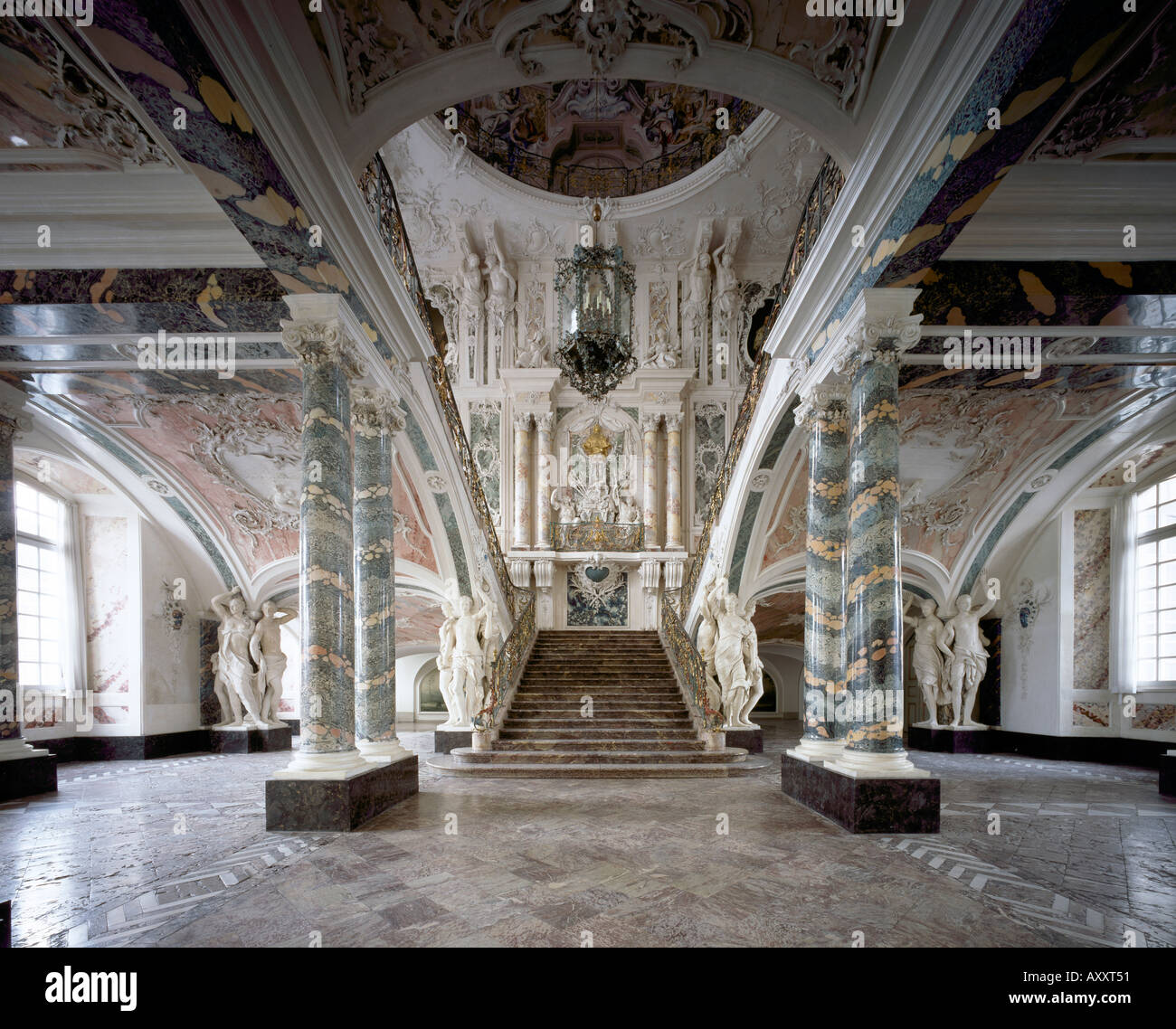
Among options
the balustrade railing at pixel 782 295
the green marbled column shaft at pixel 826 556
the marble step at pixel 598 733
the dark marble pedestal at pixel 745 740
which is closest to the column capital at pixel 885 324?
the balustrade railing at pixel 782 295

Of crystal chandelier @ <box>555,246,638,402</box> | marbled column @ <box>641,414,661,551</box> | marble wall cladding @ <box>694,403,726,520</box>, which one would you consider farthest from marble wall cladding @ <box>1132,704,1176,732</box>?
crystal chandelier @ <box>555,246,638,402</box>

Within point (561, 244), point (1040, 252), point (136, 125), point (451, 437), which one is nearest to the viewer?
point (136, 125)

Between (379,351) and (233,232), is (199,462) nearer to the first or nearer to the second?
(379,351)

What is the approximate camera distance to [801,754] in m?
6.12

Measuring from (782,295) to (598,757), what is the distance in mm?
5501

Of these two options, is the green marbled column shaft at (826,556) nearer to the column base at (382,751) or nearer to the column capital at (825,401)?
the column capital at (825,401)

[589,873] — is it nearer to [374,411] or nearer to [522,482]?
[374,411]

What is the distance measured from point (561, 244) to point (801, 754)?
11.7 metres

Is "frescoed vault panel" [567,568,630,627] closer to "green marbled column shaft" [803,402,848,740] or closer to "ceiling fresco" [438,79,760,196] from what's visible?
"green marbled column shaft" [803,402,848,740]

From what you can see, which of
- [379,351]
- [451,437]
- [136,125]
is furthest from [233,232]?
[451,437]

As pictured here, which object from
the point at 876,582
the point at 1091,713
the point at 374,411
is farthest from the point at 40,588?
the point at 1091,713

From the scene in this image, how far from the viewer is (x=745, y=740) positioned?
923cm

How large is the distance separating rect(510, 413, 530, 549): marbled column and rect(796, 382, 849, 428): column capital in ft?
25.9

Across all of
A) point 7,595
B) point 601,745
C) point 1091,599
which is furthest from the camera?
point 1091,599
